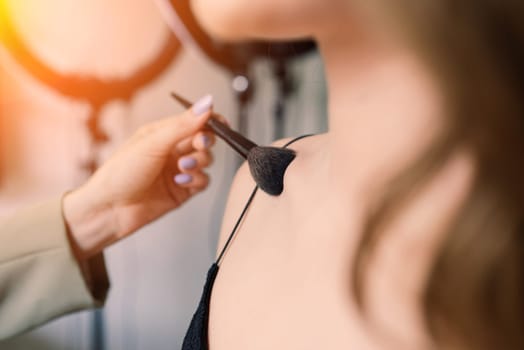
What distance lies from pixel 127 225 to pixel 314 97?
0.38 metres

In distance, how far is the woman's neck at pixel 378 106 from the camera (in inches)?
8.0

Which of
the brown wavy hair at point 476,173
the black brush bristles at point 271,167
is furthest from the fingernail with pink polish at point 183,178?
the brown wavy hair at point 476,173

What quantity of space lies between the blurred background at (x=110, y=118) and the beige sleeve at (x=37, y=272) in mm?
51

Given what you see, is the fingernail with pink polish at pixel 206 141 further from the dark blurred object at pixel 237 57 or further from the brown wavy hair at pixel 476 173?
the brown wavy hair at pixel 476 173

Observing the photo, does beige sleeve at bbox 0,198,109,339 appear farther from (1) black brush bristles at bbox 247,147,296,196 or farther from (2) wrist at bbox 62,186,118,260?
(1) black brush bristles at bbox 247,147,296,196

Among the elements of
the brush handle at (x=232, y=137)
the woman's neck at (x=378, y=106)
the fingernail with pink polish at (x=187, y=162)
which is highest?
the woman's neck at (x=378, y=106)

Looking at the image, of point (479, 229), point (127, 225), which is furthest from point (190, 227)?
point (479, 229)

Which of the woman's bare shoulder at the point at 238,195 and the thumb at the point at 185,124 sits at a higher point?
the thumb at the point at 185,124

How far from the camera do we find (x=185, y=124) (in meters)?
0.54

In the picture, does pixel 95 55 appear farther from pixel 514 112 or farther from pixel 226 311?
pixel 514 112

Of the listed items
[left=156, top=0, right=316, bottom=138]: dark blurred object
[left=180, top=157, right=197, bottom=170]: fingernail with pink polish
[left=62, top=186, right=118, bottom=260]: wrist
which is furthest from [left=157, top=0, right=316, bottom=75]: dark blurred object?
[left=62, top=186, right=118, bottom=260]: wrist

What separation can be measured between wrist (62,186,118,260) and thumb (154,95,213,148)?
135 mm

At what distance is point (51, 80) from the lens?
2.41 feet

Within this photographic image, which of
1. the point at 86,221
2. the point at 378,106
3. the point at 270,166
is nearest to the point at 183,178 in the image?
the point at 86,221
